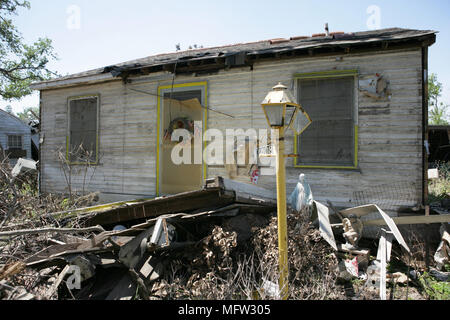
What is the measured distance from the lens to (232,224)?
443 cm

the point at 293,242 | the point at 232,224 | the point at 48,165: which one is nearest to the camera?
the point at 293,242

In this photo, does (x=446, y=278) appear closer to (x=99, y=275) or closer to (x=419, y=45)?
(x=419, y=45)

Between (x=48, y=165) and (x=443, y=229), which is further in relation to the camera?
(x=48, y=165)

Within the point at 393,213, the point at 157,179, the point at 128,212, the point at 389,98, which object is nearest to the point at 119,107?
the point at 157,179

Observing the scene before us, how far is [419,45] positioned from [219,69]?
4.31m

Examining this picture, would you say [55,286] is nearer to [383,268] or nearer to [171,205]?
[171,205]

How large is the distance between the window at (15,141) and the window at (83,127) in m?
15.4

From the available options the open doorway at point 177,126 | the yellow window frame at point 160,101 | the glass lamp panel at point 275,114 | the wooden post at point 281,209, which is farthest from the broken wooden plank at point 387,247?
the open doorway at point 177,126

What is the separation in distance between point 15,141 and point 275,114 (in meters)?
24.2

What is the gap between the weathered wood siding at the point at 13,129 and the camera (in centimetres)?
2066

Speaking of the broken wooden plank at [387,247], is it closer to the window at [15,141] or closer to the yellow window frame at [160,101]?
the yellow window frame at [160,101]

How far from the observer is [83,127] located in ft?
30.4

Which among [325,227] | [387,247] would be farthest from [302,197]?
[387,247]

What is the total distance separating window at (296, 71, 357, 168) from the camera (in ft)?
20.1
